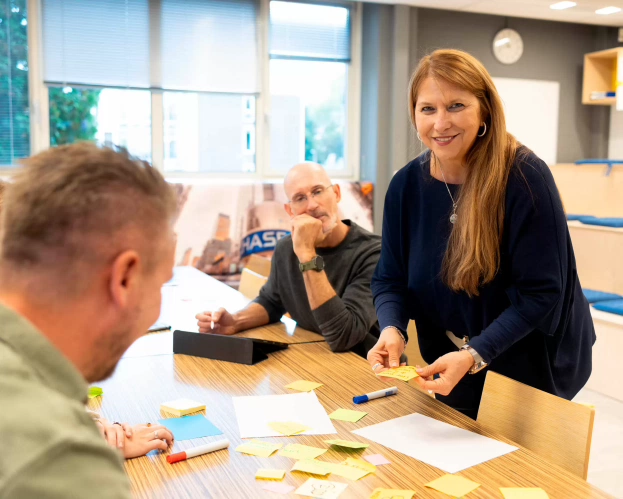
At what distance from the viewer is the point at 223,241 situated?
552 centimetres

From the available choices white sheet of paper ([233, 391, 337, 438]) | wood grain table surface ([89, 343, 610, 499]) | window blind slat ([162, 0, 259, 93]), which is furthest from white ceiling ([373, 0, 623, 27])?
white sheet of paper ([233, 391, 337, 438])

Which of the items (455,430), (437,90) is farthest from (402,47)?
(455,430)

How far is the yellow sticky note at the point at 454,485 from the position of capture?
3.86 ft

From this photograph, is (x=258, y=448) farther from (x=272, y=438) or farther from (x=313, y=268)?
(x=313, y=268)

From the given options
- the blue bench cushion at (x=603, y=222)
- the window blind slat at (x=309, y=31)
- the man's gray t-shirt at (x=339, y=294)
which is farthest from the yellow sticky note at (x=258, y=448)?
the window blind slat at (x=309, y=31)

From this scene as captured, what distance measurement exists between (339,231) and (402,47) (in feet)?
12.8

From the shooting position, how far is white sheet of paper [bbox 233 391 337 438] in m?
1.46

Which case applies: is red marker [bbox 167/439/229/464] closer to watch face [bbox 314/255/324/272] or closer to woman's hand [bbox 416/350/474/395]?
woman's hand [bbox 416/350/474/395]

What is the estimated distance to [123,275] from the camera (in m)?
0.66

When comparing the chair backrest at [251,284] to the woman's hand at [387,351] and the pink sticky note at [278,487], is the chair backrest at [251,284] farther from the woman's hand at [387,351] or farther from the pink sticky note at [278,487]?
the pink sticky note at [278,487]

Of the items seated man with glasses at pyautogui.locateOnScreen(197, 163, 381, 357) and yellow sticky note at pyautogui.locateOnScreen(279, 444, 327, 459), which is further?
seated man with glasses at pyautogui.locateOnScreen(197, 163, 381, 357)

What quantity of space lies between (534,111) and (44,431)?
272 inches

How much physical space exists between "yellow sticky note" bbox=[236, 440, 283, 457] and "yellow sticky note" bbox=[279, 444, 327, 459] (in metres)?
0.02

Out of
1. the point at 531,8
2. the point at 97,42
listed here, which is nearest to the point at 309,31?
the point at 97,42
